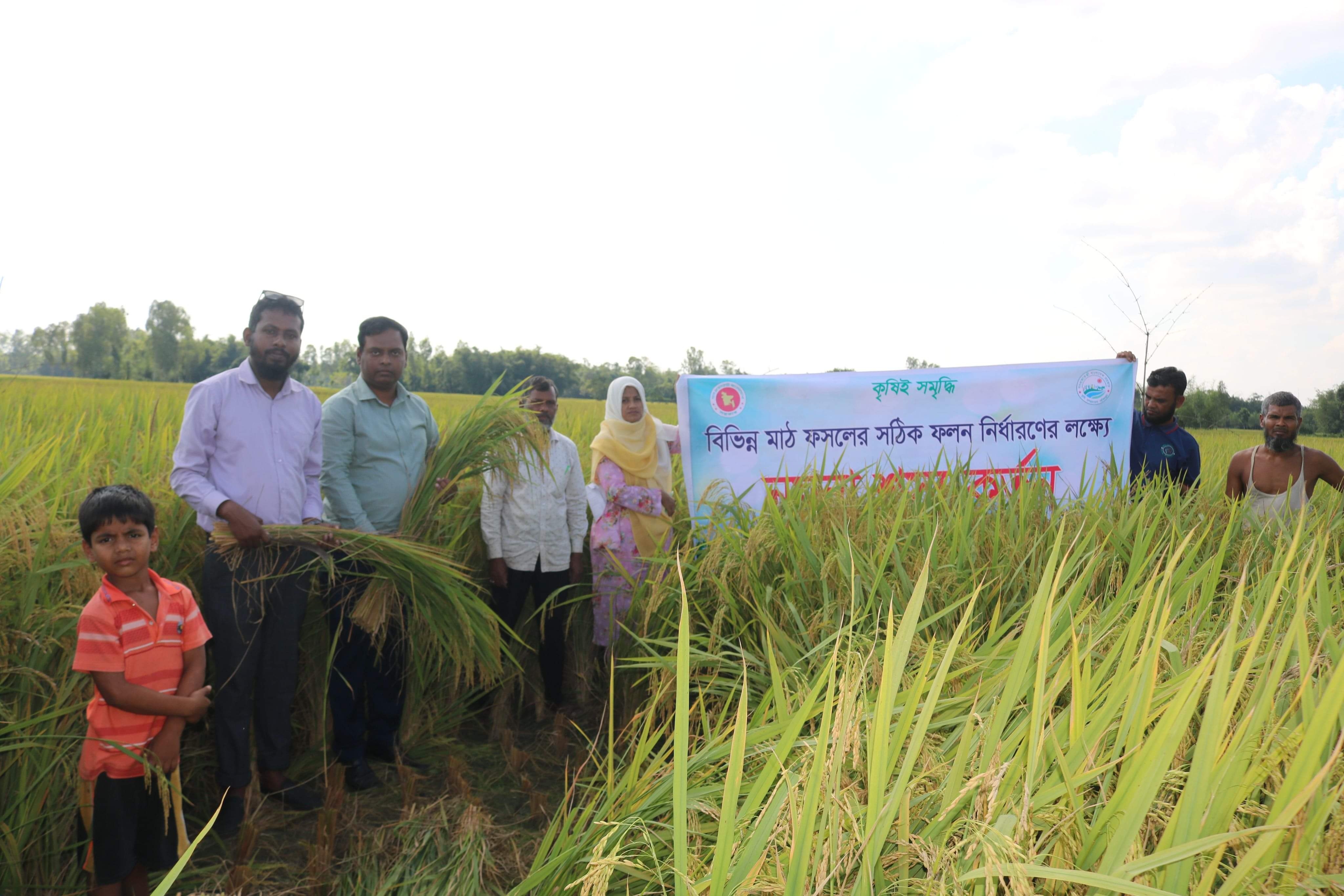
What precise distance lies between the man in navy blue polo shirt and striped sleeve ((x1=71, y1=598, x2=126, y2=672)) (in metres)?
4.33

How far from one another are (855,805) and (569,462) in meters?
3.23

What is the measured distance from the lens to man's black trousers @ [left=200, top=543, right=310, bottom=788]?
2.84 metres

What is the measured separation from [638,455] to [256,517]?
201 centimetres

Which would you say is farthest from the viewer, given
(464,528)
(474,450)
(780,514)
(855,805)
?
(464,528)

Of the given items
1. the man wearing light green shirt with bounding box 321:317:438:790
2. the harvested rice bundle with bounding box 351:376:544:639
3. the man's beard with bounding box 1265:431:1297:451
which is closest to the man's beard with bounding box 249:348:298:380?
the man wearing light green shirt with bounding box 321:317:438:790

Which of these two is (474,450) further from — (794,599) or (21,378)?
(21,378)

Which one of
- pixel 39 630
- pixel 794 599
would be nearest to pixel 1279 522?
pixel 794 599

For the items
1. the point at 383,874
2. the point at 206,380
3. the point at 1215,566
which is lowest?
the point at 383,874

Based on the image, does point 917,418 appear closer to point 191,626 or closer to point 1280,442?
point 1280,442

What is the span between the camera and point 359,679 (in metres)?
3.36

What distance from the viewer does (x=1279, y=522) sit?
236 centimetres

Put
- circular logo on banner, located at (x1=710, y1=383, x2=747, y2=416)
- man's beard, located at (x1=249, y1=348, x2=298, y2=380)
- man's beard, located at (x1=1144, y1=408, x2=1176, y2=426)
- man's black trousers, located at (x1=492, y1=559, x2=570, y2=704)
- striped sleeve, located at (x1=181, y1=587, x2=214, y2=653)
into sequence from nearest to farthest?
striped sleeve, located at (x1=181, y1=587, x2=214, y2=653) → man's beard, located at (x1=249, y1=348, x2=298, y2=380) → man's black trousers, located at (x1=492, y1=559, x2=570, y2=704) → man's beard, located at (x1=1144, y1=408, x2=1176, y2=426) → circular logo on banner, located at (x1=710, y1=383, x2=747, y2=416)

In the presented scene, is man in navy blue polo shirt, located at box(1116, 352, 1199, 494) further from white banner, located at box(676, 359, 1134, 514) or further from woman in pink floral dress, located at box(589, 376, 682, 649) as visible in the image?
woman in pink floral dress, located at box(589, 376, 682, 649)

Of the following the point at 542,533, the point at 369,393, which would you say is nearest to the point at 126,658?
the point at 369,393
